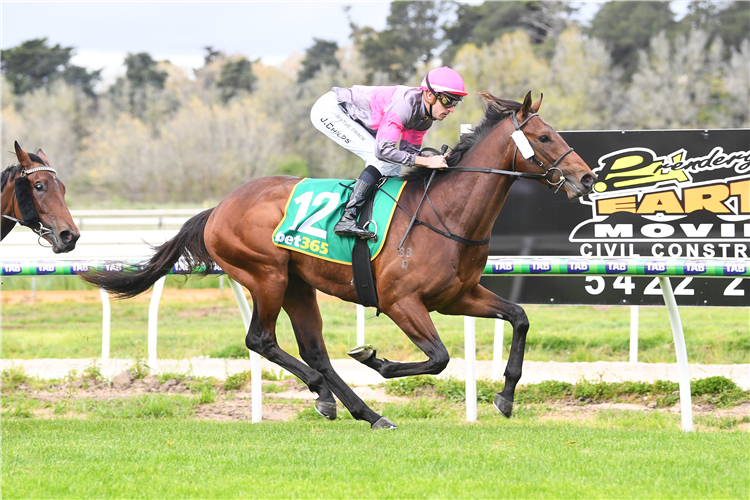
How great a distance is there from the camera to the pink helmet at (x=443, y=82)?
4.47m

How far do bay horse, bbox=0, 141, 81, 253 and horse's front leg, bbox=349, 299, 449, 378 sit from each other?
1939mm

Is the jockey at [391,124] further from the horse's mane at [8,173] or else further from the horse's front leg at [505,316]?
the horse's mane at [8,173]

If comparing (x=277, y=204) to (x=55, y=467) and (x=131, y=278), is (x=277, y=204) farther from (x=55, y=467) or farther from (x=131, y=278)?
(x=55, y=467)

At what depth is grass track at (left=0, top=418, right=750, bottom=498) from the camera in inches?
125

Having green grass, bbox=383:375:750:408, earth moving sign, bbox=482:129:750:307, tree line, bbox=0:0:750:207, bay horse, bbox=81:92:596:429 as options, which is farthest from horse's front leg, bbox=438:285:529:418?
tree line, bbox=0:0:750:207

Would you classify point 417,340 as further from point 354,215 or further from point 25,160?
point 25,160

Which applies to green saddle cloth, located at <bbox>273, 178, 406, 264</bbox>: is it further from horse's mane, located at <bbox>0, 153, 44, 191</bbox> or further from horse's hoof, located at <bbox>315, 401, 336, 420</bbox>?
horse's mane, located at <bbox>0, 153, 44, 191</bbox>

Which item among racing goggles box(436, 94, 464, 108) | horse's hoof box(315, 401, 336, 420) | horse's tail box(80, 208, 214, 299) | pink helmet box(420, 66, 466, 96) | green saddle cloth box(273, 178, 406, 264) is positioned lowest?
horse's hoof box(315, 401, 336, 420)

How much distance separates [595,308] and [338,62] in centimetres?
5141

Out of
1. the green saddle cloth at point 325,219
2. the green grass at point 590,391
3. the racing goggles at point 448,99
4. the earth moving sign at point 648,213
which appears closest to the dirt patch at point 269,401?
the green grass at point 590,391

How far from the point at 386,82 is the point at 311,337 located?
47734 mm

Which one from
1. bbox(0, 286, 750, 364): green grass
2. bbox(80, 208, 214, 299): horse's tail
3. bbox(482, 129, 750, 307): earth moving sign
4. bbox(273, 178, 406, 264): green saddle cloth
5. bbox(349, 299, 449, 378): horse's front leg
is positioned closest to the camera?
bbox(349, 299, 449, 378): horse's front leg

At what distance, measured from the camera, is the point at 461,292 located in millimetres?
4555

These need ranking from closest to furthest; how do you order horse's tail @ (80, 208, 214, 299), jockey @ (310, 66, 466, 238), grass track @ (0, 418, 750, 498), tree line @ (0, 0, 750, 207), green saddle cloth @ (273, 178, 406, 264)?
grass track @ (0, 418, 750, 498) < jockey @ (310, 66, 466, 238) < green saddle cloth @ (273, 178, 406, 264) < horse's tail @ (80, 208, 214, 299) < tree line @ (0, 0, 750, 207)
